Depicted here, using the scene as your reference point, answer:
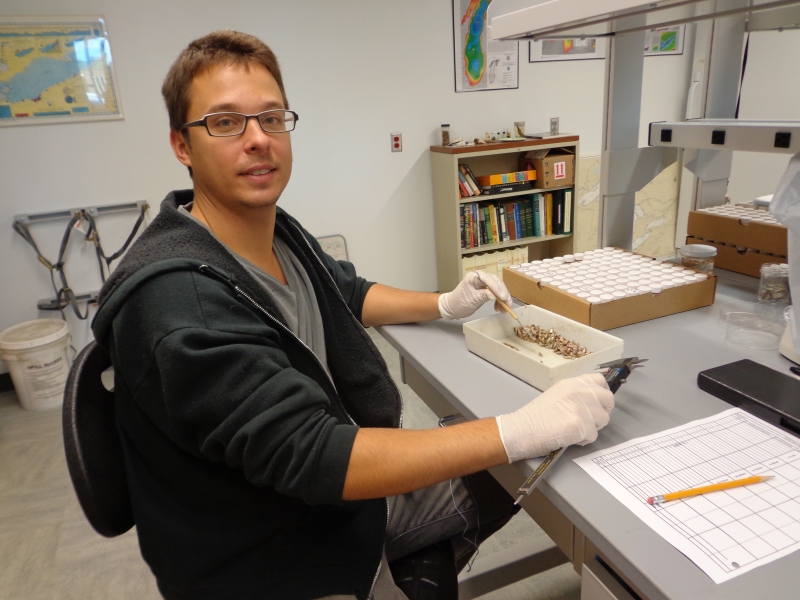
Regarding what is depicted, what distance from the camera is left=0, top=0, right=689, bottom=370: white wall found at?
2.72m

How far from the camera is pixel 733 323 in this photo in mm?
1185

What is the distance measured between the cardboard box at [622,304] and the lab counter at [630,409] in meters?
0.02

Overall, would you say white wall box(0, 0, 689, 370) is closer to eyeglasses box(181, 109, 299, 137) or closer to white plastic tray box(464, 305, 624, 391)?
eyeglasses box(181, 109, 299, 137)

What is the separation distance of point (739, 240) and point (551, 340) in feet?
2.59

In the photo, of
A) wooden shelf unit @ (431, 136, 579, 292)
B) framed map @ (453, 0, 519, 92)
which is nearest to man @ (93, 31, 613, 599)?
wooden shelf unit @ (431, 136, 579, 292)

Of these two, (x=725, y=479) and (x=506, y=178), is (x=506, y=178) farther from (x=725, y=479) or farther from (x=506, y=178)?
(x=725, y=479)

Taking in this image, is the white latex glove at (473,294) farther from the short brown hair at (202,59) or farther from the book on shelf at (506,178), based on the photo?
the book on shelf at (506,178)

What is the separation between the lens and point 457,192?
321 centimetres

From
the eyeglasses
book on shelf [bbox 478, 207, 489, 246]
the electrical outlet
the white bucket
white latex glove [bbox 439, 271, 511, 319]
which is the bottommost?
the white bucket

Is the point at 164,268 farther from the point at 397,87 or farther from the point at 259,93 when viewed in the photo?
the point at 397,87

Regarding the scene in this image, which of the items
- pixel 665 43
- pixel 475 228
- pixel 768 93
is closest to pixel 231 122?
pixel 475 228

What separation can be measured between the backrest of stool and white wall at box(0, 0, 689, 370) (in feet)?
7.57

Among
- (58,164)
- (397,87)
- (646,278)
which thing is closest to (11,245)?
(58,164)

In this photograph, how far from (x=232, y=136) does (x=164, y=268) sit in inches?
13.2
